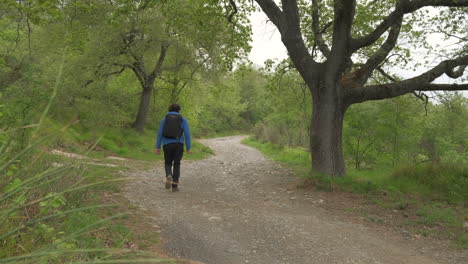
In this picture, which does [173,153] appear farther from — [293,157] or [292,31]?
[293,157]

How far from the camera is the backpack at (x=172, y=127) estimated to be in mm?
7469

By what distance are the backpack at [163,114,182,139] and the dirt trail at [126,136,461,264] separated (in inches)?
54.2

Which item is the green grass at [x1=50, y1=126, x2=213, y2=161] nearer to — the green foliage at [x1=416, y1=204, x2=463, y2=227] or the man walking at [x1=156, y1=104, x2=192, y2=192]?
the man walking at [x1=156, y1=104, x2=192, y2=192]

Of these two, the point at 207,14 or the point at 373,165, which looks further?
the point at 373,165

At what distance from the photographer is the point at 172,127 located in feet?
24.5

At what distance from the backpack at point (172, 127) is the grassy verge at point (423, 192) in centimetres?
369

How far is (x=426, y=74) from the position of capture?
8.31 meters

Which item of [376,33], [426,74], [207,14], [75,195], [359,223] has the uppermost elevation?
[207,14]

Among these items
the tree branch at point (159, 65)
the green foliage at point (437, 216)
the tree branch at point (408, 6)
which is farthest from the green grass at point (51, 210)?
the tree branch at point (159, 65)

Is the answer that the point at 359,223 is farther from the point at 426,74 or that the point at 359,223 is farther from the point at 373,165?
the point at 373,165

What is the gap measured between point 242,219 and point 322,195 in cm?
277

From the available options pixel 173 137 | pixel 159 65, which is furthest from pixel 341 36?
pixel 159 65

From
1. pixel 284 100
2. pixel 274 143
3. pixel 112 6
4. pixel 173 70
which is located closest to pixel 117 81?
pixel 173 70

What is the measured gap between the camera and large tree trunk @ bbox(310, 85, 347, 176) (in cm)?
849
